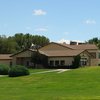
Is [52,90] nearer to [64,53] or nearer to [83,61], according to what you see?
[83,61]

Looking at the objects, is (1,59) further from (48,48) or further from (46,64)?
(46,64)

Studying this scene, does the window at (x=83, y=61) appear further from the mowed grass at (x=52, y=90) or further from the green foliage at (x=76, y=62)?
the mowed grass at (x=52, y=90)

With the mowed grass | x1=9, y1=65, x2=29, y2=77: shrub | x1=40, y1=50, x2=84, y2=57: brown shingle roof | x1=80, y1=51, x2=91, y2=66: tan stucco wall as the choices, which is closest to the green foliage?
x1=40, y1=50, x2=84, y2=57: brown shingle roof

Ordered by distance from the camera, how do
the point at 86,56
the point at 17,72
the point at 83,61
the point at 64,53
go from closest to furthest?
the point at 17,72 < the point at 83,61 < the point at 86,56 < the point at 64,53

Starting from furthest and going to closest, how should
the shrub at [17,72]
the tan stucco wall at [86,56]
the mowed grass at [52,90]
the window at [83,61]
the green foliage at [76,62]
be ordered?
the tan stucco wall at [86,56]
the window at [83,61]
the green foliage at [76,62]
the shrub at [17,72]
the mowed grass at [52,90]

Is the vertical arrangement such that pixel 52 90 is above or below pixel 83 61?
below

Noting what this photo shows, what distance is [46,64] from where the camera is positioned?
83.2 m

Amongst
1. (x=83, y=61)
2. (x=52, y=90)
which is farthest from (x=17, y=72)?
(x=83, y=61)

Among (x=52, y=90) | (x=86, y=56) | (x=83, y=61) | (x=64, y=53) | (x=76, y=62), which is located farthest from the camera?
(x=64, y=53)

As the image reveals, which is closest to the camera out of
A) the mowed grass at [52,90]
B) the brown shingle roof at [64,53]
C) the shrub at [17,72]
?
the mowed grass at [52,90]

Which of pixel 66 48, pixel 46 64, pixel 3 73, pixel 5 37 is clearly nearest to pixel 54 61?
pixel 46 64

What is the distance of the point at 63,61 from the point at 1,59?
21201 mm

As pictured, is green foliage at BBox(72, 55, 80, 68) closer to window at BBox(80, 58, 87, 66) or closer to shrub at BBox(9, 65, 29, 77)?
window at BBox(80, 58, 87, 66)

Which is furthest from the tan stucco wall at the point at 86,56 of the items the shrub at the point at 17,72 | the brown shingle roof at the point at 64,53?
the shrub at the point at 17,72
